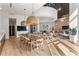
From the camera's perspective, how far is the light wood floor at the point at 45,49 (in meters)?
2.69

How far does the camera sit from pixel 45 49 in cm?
270

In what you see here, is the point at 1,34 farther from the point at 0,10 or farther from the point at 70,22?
the point at 70,22

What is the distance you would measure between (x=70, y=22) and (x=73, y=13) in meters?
0.18

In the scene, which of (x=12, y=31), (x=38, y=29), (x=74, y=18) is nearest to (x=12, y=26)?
(x=12, y=31)

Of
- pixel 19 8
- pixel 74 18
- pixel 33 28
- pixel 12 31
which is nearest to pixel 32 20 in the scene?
pixel 33 28

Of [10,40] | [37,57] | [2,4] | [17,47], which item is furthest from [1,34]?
[37,57]

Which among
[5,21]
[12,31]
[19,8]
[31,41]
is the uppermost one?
[19,8]

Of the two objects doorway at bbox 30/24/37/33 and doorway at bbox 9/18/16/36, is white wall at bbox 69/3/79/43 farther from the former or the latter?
doorway at bbox 9/18/16/36

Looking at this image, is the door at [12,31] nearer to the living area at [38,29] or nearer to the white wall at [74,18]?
the living area at [38,29]

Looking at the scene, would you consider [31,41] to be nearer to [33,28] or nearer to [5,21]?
[33,28]

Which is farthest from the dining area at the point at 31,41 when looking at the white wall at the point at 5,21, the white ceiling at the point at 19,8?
the white ceiling at the point at 19,8

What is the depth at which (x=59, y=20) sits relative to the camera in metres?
2.71

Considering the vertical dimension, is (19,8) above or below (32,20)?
above

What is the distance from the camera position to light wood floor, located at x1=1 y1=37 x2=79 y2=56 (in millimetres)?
2686
